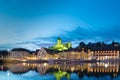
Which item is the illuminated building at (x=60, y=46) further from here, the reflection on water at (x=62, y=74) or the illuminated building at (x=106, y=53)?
the reflection on water at (x=62, y=74)

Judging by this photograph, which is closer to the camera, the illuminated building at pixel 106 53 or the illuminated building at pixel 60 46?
the illuminated building at pixel 106 53

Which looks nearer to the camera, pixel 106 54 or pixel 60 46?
pixel 106 54

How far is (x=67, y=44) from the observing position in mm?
134000

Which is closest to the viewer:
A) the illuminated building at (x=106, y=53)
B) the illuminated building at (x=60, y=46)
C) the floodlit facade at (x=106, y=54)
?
the floodlit facade at (x=106, y=54)

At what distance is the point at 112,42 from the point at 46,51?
108 ft

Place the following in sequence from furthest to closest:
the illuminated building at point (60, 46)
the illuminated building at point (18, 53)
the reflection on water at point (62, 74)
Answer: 1. the illuminated building at point (60, 46)
2. the illuminated building at point (18, 53)
3. the reflection on water at point (62, 74)

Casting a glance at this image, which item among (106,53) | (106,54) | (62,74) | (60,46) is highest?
(60,46)

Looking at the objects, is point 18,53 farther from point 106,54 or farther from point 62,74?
point 62,74

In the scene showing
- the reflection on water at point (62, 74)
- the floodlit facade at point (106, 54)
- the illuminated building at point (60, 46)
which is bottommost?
the reflection on water at point (62, 74)

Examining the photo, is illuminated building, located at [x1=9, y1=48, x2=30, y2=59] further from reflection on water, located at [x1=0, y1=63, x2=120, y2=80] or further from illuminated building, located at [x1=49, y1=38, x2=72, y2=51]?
reflection on water, located at [x1=0, y1=63, x2=120, y2=80]

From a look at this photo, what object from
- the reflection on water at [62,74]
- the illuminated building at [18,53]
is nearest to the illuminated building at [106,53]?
the illuminated building at [18,53]

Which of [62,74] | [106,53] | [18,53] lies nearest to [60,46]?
[18,53]

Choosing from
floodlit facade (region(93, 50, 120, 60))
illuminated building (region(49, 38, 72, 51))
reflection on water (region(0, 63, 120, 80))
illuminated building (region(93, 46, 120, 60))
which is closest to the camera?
reflection on water (region(0, 63, 120, 80))

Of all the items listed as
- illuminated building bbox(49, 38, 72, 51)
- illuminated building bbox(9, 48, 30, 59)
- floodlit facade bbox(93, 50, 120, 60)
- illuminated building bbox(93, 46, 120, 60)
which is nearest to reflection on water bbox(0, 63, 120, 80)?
floodlit facade bbox(93, 50, 120, 60)
